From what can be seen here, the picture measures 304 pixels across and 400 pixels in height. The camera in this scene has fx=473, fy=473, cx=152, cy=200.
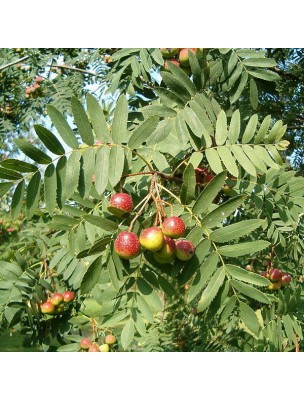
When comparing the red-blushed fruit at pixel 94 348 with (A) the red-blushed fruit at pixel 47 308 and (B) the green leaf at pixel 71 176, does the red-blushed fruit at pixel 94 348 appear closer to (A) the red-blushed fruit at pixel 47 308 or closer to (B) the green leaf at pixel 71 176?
(A) the red-blushed fruit at pixel 47 308

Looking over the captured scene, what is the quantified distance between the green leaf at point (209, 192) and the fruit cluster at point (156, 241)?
87mm

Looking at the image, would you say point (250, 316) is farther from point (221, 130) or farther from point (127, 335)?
point (221, 130)

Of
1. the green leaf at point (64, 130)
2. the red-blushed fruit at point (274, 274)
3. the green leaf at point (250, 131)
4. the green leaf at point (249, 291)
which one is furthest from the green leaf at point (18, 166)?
the red-blushed fruit at point (274, 274)

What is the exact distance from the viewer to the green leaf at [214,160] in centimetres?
133

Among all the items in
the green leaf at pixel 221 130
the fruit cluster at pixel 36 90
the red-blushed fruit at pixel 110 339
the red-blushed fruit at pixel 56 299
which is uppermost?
the fruit cluster at pixel 36 90

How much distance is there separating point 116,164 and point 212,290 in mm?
382

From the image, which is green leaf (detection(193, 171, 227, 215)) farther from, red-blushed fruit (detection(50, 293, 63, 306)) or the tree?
red-blushed fruit (detection(50, 293, 63, 306))

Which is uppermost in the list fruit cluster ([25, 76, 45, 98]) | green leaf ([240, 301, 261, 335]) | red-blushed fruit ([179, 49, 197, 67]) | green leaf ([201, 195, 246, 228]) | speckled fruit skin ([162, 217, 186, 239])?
fruit cluster ([25, 76, 45, 98])

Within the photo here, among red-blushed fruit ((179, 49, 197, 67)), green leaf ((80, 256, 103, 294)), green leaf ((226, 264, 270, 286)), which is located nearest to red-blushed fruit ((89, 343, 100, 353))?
green leaf ((80, 256, 103, 294))

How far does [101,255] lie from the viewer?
3.79 ft

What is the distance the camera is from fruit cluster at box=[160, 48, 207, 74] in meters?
1.69

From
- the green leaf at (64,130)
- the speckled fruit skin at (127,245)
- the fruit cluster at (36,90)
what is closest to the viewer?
the speckled fruit skin at (127,245)

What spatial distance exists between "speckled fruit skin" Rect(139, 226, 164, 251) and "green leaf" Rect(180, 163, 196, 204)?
0.52 feet

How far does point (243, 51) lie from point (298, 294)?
899 mm
